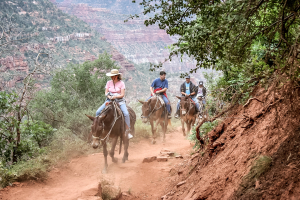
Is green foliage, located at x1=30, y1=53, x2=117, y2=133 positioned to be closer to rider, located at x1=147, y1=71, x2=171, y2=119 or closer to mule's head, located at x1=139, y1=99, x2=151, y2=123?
mule's head, located at x1=139, y1=99, x2=151, y2=123

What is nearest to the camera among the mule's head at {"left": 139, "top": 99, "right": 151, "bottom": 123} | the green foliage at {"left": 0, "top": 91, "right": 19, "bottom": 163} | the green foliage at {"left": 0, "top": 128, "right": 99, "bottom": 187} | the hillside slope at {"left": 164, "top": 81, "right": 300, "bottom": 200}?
the hillside slope at {"left": 164, "top": 81, "right": 300, "bottom": 200}

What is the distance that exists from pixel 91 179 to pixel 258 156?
17.9ft

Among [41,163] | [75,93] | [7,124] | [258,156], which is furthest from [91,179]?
[75,93]

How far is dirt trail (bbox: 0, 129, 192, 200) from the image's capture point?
570 centimetres

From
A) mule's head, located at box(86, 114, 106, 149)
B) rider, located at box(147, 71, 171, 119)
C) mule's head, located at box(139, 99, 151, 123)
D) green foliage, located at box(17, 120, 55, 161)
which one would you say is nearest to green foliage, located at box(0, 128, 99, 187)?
green foliage, located at box(17, 120, 55, 161)

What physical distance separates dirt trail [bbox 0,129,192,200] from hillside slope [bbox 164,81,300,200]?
1.70 m

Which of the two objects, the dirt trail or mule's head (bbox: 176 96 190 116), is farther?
mule's head (bbox: 176 96 190 116)

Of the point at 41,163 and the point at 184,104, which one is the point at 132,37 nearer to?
the point at 184,104

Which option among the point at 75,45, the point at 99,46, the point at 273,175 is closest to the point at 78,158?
the point at 273,175

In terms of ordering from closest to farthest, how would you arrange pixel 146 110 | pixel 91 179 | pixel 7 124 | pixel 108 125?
pixel 7 124 → pixel 91 179 → pixel 108 125 → pixel 146 110

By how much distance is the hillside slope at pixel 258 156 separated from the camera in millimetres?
2605

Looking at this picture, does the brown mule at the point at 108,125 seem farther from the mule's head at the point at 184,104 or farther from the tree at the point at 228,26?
the tree at the point at 228,26

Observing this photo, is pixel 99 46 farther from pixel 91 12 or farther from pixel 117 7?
pixel 117 7

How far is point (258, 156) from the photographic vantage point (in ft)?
10.4
